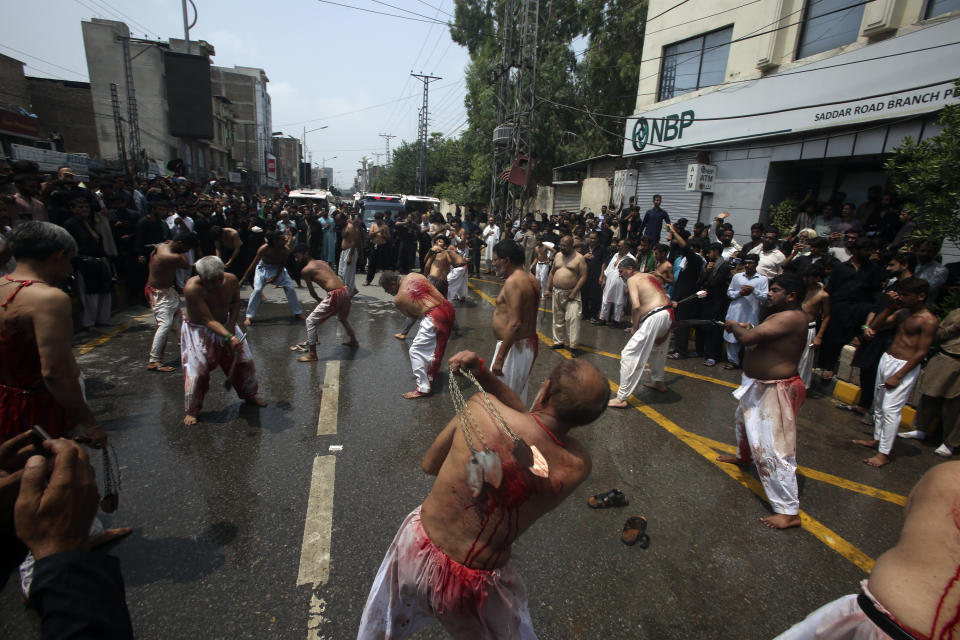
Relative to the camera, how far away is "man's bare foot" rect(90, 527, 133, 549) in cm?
277

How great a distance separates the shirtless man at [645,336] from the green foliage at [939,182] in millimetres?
3089

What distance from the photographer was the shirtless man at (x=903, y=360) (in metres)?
4.24

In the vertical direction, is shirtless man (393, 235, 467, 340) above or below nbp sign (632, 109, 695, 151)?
below

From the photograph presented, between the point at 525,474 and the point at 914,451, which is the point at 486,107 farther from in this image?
the point at 525,474

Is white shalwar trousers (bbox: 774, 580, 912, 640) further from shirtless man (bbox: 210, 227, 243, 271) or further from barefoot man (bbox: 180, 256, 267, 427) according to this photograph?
shirtless man (bbox: 210, 227, 243, 271)

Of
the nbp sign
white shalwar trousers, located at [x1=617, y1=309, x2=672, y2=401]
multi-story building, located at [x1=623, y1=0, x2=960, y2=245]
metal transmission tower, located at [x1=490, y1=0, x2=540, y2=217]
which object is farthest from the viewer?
metal transmission tower, located at [x1=490, y1=0, x2=540, y2=217]

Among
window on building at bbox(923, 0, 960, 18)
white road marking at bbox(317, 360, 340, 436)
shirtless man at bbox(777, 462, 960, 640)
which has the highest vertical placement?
window on building at bbox(923, 0, 960, 18)

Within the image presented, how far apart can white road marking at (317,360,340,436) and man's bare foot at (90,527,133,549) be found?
61.7 inches

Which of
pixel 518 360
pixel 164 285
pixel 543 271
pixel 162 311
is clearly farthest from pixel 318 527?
pixel 543 271

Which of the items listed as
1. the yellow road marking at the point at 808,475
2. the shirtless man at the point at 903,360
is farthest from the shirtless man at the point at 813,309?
the yellow road marking at the point at 808,475

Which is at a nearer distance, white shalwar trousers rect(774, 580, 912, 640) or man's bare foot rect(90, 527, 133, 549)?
white shalwar trousers rect(774, 580, 912, 640)

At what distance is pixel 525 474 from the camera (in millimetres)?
1674

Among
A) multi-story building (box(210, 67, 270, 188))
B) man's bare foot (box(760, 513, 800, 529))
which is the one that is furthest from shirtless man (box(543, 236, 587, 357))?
multi-story building (box(210, 67, 270, 188))

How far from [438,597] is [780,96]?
13.0 m
